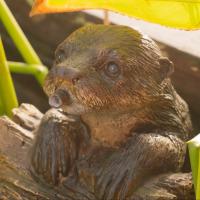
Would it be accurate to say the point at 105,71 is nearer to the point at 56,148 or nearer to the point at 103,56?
the point at 103,56

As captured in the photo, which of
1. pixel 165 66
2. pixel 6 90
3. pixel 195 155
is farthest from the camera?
pixel 6 90

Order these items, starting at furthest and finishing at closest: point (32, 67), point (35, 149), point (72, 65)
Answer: point (32, 67), point (35, 149), point (72, 65)

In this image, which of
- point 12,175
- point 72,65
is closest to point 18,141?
point 12,175

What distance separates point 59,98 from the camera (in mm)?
634

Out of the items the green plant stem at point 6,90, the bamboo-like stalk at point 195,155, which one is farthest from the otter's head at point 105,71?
the green plant stem at point 6,90

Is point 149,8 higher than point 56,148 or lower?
higher

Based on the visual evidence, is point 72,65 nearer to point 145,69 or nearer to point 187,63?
point 145,69

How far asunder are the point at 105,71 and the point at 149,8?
8cm

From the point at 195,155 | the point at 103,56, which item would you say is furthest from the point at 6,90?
the point at 195,155

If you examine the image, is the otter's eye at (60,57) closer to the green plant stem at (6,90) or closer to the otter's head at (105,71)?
the otter's head at (105,71)

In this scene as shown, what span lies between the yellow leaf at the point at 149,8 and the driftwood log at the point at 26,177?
0.18m

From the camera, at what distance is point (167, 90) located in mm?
689

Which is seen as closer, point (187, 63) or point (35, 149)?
point (35, 149)

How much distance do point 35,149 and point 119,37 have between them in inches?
Answer: 7.1
